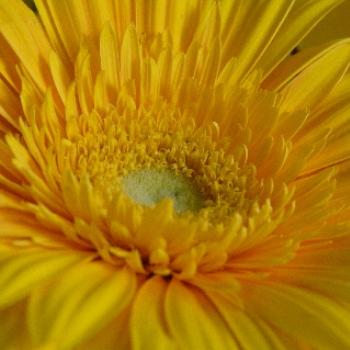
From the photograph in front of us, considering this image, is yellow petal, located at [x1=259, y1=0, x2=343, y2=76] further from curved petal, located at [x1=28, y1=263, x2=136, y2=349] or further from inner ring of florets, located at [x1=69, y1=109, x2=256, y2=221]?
curved petal, located at [x1=28, y1=263, x2=136, y2=349]

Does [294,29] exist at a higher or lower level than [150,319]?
higher

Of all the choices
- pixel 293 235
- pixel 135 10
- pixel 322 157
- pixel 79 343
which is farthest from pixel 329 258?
pixel 135 10

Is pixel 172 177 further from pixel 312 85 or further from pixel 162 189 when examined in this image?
pixel 312 85

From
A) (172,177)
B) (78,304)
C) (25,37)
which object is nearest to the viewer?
(78,304)

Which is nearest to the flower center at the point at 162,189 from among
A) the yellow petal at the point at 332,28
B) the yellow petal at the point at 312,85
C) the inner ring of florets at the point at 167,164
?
the inner ring of florets at the point at 167,164

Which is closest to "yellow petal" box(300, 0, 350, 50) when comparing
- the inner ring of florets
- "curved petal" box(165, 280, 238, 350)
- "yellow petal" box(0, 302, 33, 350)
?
the inner ring of florets

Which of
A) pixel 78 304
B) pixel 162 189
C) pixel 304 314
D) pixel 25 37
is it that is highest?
pixel 25 37

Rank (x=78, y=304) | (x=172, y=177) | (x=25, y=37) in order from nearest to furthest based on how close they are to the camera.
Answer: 1. (x=78, y=304)
2. (x=25, y=37)
3. (x=172, y=177)

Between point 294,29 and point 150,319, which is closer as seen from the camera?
point 150,319

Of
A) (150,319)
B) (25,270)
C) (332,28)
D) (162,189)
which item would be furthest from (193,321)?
(332,28)
